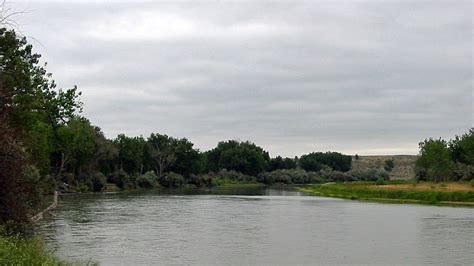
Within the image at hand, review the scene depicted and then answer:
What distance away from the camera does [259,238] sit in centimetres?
3164

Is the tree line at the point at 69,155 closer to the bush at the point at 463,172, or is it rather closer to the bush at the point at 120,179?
the bush at the point at 120,179

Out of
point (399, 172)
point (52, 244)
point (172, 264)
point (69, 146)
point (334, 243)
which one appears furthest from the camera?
point (399, 172)

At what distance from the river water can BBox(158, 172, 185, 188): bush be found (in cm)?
7452

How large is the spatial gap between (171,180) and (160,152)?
1224 centimetres

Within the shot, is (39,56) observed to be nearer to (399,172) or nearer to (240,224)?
(240,224)

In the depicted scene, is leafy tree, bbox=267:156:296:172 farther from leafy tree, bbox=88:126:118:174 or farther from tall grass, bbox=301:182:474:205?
tall grass, bbox=301:182:474:205

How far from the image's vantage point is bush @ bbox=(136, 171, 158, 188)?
113131 mm

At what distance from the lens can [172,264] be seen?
23.2 meters

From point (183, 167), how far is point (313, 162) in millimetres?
55208

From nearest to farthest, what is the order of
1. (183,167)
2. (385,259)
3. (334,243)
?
(385,259) → (334,243) → (183,167)

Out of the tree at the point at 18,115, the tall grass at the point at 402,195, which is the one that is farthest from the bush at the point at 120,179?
the tree at the point at 18,115

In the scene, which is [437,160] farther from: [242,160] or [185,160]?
[242,160]

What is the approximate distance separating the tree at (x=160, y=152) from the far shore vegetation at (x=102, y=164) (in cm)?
23

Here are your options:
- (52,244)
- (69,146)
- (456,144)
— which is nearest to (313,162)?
(456,144)
